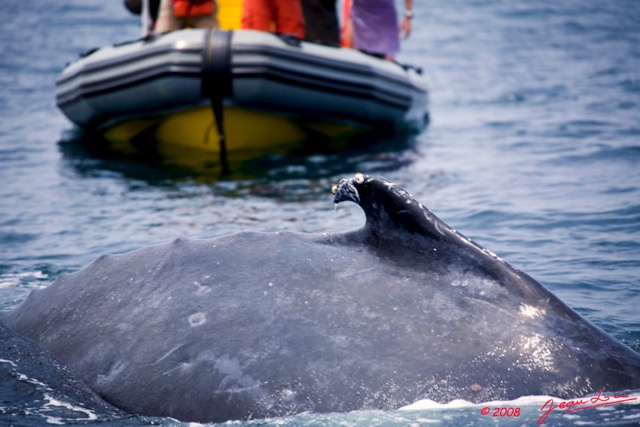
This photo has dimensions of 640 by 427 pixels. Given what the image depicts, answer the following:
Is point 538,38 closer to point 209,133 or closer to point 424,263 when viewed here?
point 209,133

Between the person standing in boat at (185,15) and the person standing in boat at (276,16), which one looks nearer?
the person standing in boat at (276,16)

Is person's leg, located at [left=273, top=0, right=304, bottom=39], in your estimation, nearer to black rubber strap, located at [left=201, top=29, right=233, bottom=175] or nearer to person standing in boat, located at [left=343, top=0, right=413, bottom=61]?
black rubber strap, located at [left=201, top=29, right=233, bottom=175]

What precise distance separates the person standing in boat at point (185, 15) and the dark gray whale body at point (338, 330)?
8.71 m

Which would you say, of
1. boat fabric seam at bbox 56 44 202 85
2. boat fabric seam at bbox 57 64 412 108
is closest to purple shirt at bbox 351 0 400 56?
boat fabric seam at bbox 57 64 412 108

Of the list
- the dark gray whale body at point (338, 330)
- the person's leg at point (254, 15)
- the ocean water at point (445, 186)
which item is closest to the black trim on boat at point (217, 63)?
the person's leg at point (254, 15)

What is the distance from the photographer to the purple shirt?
13641 mm

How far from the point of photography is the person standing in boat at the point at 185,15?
39.7ft

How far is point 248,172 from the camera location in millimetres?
10586

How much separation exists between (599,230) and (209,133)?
18.4ft

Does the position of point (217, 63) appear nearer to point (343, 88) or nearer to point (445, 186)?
point (343, 88)

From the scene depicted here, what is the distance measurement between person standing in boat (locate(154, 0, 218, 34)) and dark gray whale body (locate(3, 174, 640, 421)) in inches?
343

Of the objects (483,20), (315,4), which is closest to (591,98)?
(315,4)

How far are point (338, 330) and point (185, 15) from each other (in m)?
9.40

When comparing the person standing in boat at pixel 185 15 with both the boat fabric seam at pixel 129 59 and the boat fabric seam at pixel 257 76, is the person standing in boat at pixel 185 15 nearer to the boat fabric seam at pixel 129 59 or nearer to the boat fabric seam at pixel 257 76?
the boat fabric seam at pixel 129 59
